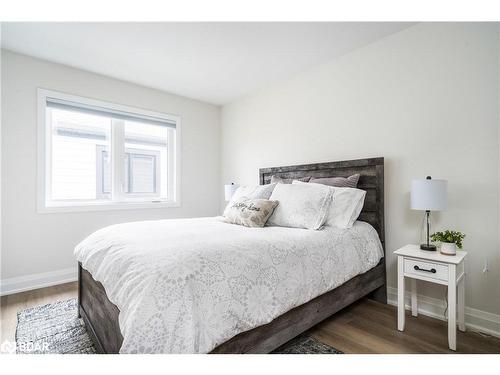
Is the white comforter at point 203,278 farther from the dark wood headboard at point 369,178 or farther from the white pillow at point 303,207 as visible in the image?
the dark wood headboard at point 369,178

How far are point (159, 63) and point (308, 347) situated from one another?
305 centimetres

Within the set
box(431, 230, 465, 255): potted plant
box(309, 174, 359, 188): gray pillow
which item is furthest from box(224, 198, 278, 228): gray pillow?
box(431, 230, 465, 255): potted plant

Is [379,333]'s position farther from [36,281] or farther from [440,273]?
[36,281]

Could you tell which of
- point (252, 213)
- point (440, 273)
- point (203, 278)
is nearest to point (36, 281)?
point (252, 213)

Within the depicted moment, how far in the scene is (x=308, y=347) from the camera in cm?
161

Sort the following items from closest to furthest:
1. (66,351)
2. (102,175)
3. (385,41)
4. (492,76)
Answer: (66,351) < (492,76) < (385,41) < (102,175)

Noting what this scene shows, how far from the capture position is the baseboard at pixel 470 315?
1825 mm

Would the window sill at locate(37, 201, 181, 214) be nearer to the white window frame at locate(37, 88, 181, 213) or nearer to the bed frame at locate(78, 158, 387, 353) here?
the white window frame at locate(37, 88, 181, 213)

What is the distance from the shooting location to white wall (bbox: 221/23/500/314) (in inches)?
74.0

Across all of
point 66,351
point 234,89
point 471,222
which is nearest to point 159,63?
point 234,89

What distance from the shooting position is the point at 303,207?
2137 millimetres

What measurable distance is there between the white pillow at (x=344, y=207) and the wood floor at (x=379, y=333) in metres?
0.73

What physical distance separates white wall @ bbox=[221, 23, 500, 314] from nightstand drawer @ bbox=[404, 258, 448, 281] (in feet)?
1.70
